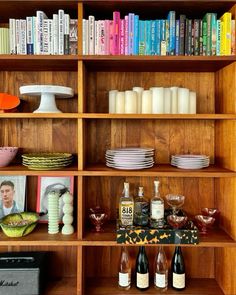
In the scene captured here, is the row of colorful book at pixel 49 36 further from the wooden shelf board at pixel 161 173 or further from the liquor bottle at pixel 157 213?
the liquor bottle at pixel 157 213

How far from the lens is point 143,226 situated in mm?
1506

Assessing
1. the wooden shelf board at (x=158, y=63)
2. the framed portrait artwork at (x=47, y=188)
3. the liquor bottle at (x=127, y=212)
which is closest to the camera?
the wooden shelf board at (x=158, y=63)

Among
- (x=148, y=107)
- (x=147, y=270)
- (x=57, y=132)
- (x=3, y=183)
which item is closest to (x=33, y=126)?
(x=57, y=132)

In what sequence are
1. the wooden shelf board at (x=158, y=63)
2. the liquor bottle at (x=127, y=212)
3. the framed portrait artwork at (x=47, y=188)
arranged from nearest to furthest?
the wooden shelf board at (x=158, y=63), the liquor bottle at (x=127, y=212), the framed portrait artwork at (x=47, y=188)

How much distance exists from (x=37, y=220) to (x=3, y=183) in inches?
13.3

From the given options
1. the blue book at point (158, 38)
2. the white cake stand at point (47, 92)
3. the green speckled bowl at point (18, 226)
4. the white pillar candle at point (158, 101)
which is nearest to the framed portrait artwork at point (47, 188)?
the green speckled bowl at point (18, 226)

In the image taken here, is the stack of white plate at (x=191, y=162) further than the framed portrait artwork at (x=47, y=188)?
No

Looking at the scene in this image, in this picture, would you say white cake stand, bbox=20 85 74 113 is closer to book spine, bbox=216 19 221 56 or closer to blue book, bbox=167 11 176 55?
blue book, bbox=167 11 176 55

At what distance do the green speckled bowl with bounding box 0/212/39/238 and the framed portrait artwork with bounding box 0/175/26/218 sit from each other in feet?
0.20

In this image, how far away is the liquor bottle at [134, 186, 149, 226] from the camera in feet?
5.08

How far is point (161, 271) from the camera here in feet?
5.34

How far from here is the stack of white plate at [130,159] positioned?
4.78 ft

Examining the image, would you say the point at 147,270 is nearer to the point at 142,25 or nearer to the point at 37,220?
the point at 37,220

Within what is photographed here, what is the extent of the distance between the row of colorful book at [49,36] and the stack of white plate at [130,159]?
1.90ft
